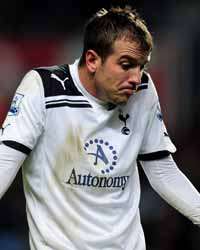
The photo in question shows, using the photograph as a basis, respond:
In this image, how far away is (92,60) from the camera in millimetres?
2338

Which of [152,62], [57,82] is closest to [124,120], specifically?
[57,82]

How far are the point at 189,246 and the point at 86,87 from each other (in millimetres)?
1721

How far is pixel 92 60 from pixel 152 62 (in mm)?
1401

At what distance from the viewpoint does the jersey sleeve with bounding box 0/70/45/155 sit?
2244mm

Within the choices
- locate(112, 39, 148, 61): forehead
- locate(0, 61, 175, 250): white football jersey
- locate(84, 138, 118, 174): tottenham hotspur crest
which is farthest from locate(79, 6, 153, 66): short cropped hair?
locate(84, 138, 118, 174): tottenham hotspur crest

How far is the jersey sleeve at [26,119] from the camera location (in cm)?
224

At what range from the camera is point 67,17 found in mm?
3684

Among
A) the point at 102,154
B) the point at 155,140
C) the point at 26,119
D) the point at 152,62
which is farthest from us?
the point at 152,62

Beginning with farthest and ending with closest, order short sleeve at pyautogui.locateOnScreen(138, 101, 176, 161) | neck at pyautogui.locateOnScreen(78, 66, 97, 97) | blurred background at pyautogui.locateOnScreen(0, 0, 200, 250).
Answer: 1. blurred background at pyautogui.locateOnScreen(0, 0, 200, 250)
2. short sleeve at pyautogui.locateOnScreen(138, 101, 176, 161)
3. neck at pyautogui.locateOnScreen(78, 66, 97, 97)

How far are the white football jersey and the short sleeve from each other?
11 centimetres

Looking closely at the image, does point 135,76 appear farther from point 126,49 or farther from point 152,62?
point 152,62

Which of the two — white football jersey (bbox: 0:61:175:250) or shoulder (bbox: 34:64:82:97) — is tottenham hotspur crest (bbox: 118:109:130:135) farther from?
shoulder (bbox: 34:64:82:97)

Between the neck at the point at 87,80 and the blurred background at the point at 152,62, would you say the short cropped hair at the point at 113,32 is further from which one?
the blurred background at the point at 152,62

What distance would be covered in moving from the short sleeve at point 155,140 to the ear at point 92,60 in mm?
285
